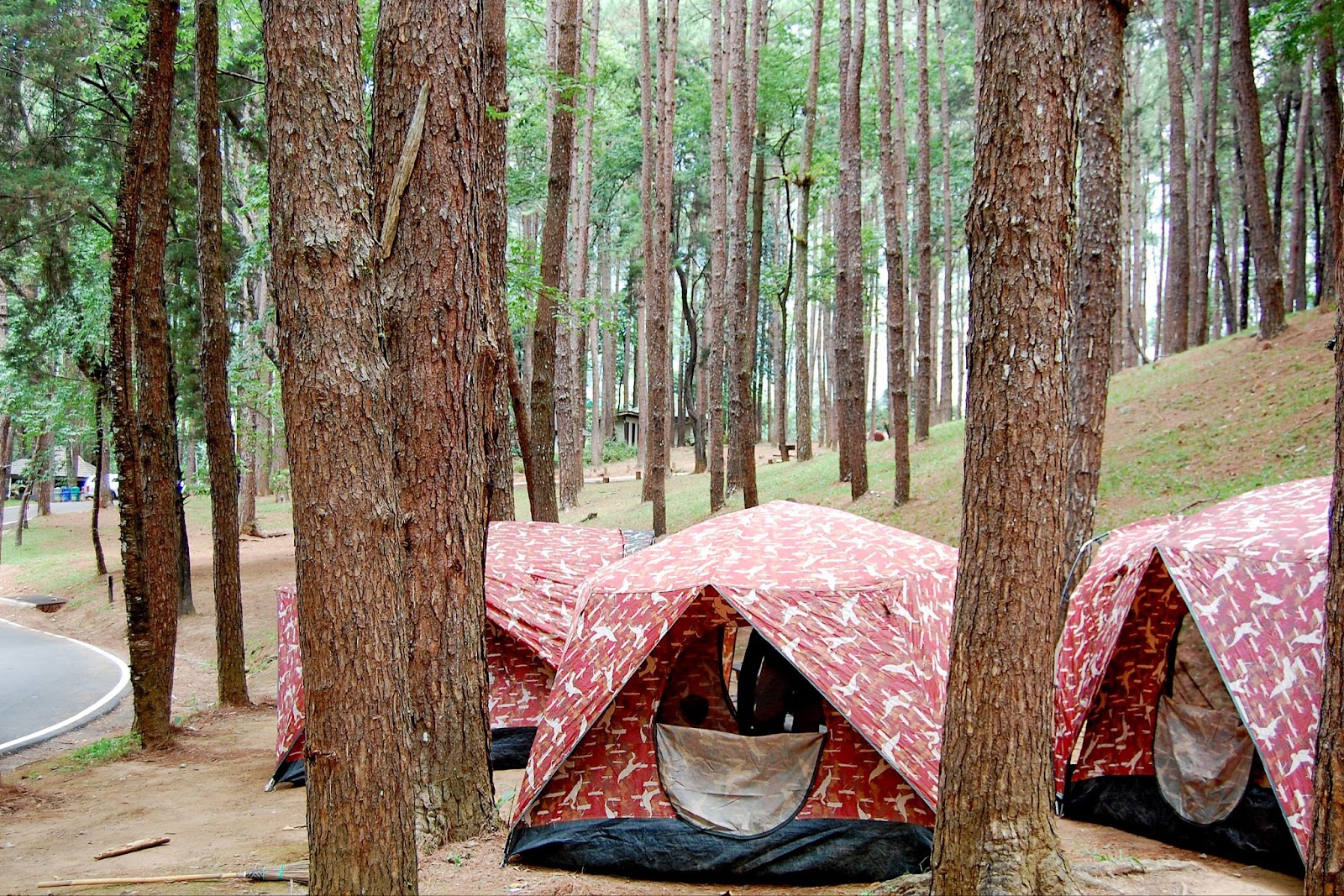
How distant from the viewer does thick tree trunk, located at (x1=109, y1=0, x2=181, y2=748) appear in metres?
8.77

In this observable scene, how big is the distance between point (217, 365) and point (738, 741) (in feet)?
23.7

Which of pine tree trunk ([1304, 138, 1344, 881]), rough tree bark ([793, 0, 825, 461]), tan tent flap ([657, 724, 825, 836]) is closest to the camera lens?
pine tree trunk ([1304, 138, 1344, 881])

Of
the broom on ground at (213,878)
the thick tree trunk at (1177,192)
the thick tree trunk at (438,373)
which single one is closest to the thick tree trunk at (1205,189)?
the thick tree trunk at (1177,192)

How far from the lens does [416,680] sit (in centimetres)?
561

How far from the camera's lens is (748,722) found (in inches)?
267

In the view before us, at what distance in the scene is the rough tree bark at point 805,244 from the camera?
60.6ft

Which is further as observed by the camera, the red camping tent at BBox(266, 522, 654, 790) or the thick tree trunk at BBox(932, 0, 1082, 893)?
the red camping tent at BBox(266, 522, 654, 790)

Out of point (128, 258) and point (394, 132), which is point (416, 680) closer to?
point (394, 132)

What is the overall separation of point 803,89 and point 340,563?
23.0m

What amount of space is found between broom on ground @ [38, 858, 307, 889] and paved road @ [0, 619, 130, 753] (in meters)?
5.77

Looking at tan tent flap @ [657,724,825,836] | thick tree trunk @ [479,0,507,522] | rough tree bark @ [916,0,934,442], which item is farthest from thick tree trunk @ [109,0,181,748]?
rough tree bark @ [916,0,934,442]

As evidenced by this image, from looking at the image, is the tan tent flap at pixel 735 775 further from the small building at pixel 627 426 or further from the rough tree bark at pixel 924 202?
the small building at pixel 627 426

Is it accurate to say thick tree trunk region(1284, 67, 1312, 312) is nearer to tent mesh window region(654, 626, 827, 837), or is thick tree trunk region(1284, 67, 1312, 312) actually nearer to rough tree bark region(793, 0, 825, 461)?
rough tree bark region(793, 0, 825, 461)

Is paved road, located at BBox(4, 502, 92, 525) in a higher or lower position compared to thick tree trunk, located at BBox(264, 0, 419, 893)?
lower
